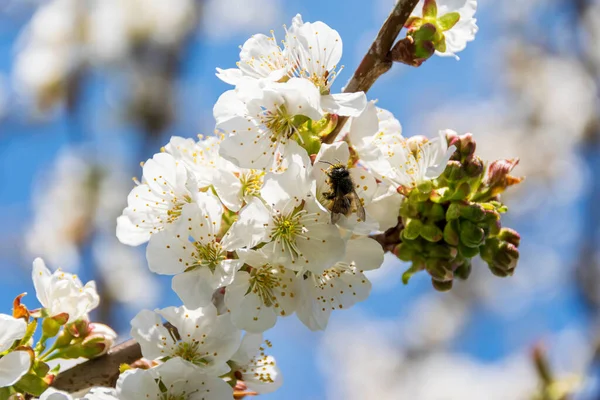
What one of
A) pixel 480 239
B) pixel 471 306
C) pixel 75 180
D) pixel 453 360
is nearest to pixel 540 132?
pixel 471 306

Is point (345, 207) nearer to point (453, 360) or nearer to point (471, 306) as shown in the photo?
point (453, 360)

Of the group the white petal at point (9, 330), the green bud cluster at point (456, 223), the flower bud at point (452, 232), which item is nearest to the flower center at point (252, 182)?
the green bud cluster at point (456, 223)

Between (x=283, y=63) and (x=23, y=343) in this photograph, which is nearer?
(x=23, y=343)

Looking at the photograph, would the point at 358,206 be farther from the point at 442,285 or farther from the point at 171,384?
the point at 171,384

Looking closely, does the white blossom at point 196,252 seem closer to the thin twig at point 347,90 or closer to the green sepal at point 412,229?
the thin twig at point 347,90

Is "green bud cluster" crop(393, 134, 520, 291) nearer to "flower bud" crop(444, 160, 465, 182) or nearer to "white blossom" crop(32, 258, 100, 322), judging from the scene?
"flower bud" crop(444, 160, 465, 182)

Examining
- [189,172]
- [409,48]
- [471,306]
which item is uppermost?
[471,306]
